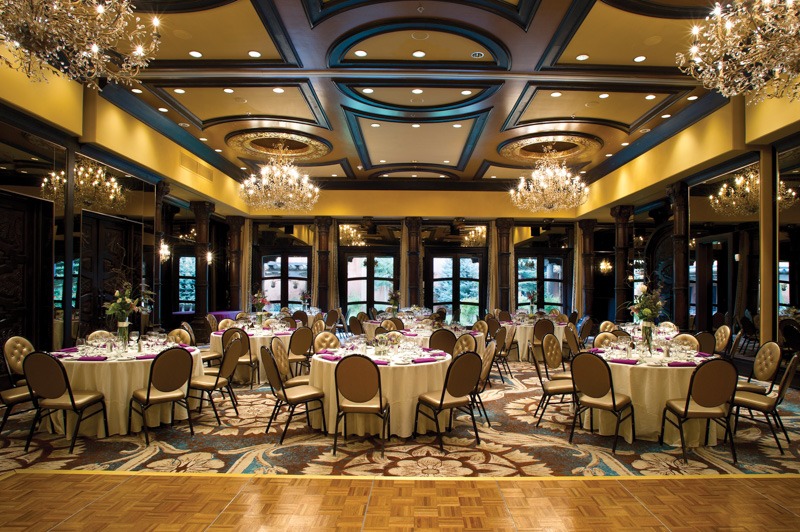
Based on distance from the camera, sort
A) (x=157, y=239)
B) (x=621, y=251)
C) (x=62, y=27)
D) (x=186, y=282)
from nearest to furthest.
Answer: (x=62, y=27) → (x=157, y=239) → (x=621, y=251) → (x=186, y=282)

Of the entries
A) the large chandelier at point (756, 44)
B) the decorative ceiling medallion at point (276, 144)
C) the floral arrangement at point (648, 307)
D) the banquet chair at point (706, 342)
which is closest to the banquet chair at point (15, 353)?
the decorative ceiling medallion at point (276, 144)

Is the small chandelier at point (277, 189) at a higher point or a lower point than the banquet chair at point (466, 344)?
higher

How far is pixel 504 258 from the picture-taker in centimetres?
1451

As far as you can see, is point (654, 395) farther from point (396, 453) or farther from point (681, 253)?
point (681, 253)

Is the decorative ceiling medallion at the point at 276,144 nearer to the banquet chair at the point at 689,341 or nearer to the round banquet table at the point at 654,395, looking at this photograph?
the banquet chair at the point at 689,341

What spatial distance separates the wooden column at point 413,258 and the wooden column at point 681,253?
684 cm

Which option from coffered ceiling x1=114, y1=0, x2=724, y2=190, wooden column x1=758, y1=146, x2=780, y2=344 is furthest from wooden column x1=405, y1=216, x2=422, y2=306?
wooden column x1=758, y1=146, x2=780, y2=344

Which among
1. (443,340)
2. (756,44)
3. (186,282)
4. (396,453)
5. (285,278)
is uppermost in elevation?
(756,44)

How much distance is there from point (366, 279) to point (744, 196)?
1014 centimetres

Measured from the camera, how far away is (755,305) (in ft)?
24.8

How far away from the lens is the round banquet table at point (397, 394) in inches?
195

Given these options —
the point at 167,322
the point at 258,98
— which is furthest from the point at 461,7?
the point at 167,322

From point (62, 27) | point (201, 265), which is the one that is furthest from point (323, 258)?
point (62, 27)

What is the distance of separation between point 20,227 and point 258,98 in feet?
12.1
